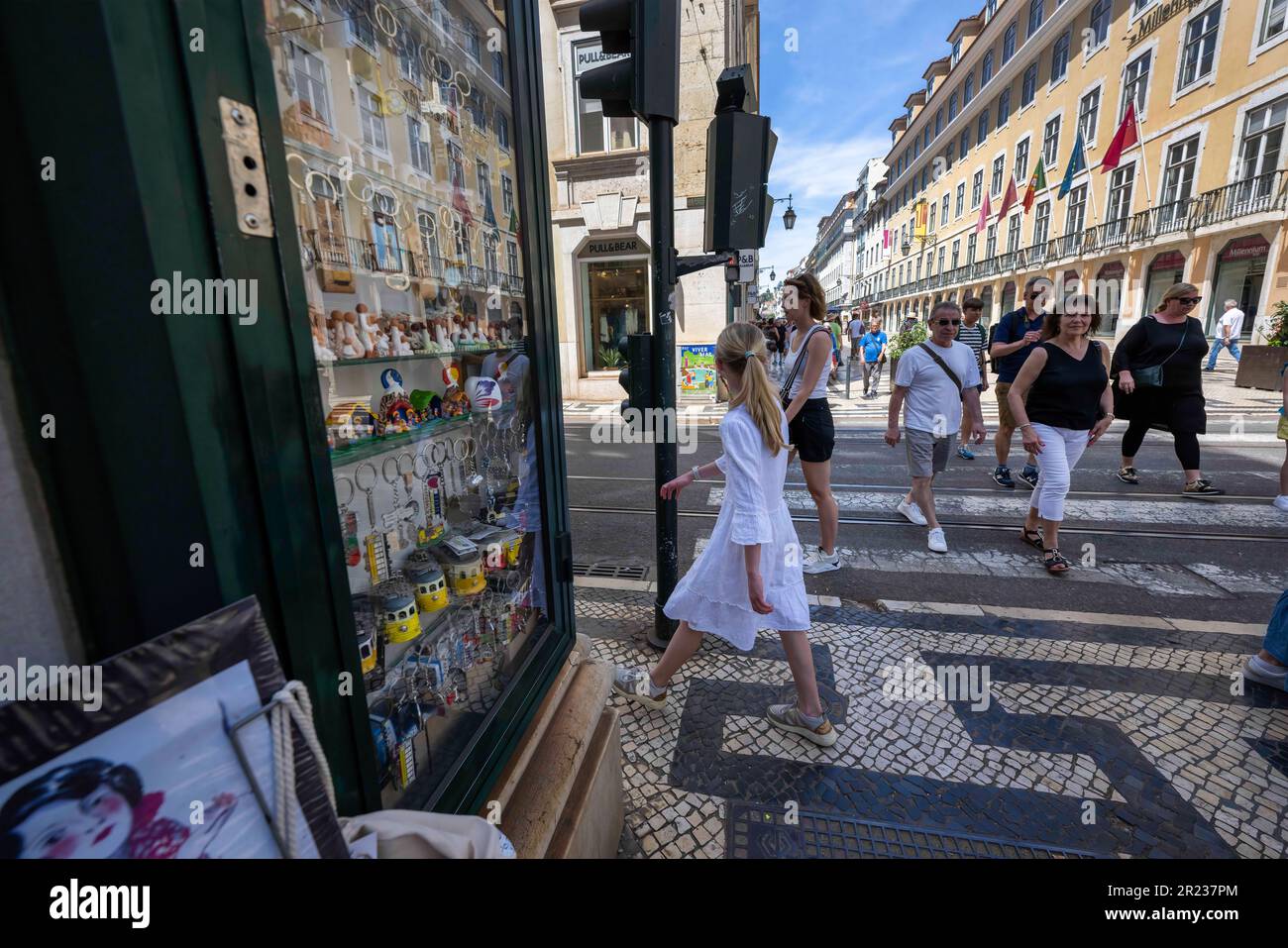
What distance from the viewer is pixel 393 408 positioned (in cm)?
182

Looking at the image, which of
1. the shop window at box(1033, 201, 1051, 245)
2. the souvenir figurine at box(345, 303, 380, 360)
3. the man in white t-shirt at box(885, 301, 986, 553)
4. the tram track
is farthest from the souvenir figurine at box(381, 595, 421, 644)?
the shop window at box(1033, 201, 1051, 245)

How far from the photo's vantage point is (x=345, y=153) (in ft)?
5.09

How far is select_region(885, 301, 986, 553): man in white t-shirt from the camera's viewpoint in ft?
14.6

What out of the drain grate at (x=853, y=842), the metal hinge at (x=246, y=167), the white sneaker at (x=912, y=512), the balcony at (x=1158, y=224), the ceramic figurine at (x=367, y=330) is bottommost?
the drain grate at (x=853, y=842)

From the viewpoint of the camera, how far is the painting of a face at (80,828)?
635 millimetres

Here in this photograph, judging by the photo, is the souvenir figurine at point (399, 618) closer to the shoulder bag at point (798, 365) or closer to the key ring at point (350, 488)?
the key ring at point (350, 488)

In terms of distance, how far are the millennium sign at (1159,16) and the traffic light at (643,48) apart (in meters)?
27.8

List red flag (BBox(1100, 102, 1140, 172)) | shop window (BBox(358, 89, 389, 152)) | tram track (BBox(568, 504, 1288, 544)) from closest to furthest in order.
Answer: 1. shop window (BBox(358, 89, 389, 152))
2. tram track (BBox(568, 504, 1288, 544))
3. red flag (BBox(1100, 102, 1140, 172))

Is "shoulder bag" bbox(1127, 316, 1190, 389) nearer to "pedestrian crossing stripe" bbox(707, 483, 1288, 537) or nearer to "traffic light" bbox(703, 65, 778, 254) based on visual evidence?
"pedestrian crossing stripe" bbox(707, 483, 1288, 537)

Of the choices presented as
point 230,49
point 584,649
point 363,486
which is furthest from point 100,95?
point 584,649

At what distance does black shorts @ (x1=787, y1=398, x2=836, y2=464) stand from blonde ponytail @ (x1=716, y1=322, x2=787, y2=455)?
5.65ft

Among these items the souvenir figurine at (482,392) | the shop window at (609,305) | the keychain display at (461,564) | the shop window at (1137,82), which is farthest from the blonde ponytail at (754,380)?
the shop window at (1137,82)

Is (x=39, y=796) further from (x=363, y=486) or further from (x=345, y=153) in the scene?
(x=345, y=153)

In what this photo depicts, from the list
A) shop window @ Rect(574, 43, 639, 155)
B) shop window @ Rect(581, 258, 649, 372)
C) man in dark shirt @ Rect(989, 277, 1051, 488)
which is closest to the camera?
man in dark shirt @ Rect(989, 277, 1051, 488)
